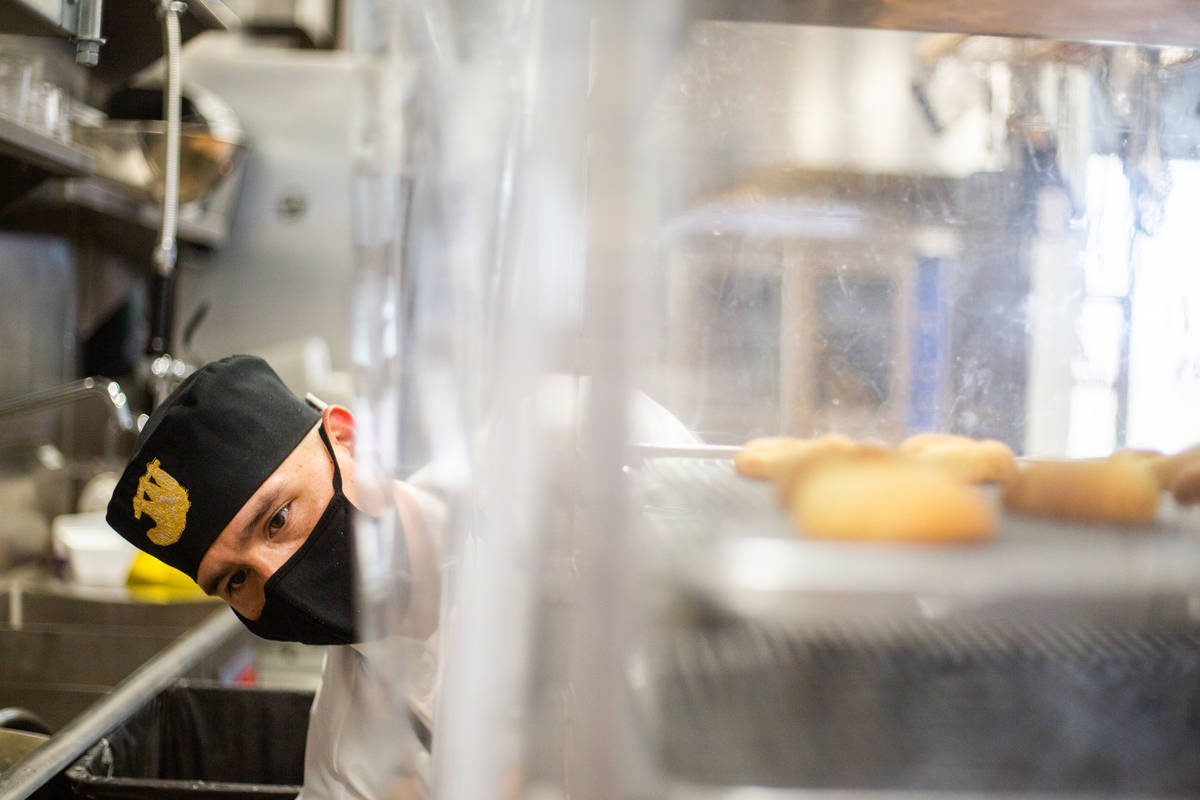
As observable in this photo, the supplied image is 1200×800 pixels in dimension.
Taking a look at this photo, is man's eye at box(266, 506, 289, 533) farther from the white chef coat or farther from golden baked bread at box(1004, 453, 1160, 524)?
golden baked bread at box(1004, 453, 1160, 524)

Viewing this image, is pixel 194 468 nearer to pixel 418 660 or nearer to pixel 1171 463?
pixel 418 660

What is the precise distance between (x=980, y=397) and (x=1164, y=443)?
0.10m

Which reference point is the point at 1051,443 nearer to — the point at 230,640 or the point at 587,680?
the point at 587,680

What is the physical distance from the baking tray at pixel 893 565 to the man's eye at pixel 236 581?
1.95 feet

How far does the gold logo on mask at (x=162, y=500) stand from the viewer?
849mm

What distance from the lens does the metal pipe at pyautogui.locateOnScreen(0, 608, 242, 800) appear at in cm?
104

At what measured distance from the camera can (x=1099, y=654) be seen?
0.53 meters

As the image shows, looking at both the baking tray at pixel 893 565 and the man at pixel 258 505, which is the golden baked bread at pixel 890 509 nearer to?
the baking tray at pixel 893 565

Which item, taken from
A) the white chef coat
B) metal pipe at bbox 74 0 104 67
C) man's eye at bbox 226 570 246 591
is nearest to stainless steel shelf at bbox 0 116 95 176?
metal pipe at bbox 74 0 104 67

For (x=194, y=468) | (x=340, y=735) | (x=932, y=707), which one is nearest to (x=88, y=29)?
(x=194, y=468)

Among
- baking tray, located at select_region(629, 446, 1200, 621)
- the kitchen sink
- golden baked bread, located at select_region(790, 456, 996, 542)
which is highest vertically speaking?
golden baked bread, located at select_region(790, 456, 996, 542)

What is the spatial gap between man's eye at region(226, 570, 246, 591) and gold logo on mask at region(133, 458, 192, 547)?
0.07m

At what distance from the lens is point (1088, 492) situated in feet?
1.53

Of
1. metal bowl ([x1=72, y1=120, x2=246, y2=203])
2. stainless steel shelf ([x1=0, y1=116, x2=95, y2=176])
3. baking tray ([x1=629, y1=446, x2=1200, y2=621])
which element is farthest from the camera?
metal bowl ([x1=72, y1=120, x2=246, y2=203])
